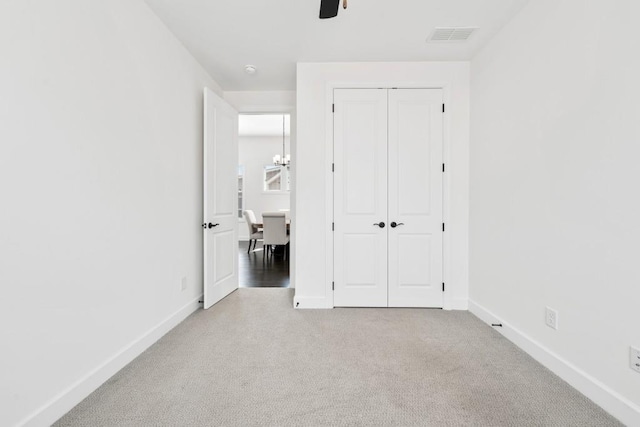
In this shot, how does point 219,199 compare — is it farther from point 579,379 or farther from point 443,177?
point 579,379

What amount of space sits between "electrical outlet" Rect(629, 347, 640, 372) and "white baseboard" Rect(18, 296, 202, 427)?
277cm

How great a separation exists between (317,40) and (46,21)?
1876mm

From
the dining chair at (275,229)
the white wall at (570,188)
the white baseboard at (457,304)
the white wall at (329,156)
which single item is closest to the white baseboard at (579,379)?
the white wall at (570,188)

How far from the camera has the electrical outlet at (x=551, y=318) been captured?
195 centimetres

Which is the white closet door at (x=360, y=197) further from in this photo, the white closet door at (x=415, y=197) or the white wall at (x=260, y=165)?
the white wall at (x=260, y=165)

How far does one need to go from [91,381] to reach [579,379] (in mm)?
2733

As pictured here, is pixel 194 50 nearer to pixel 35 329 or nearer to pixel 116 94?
pixel 116 94

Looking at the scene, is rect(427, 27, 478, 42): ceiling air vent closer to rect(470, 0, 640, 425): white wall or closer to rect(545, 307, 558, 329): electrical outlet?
rect(470, 0, 640, 425): white wall

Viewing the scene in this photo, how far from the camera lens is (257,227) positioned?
23.2ft

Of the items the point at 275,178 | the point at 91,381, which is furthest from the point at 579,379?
the point at 275,178

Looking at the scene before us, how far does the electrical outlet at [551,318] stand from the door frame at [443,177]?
1.09 metres

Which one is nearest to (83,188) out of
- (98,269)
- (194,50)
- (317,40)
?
(98,269)

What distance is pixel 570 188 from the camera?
183 centimetres

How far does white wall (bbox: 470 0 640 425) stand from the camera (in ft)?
4.96
